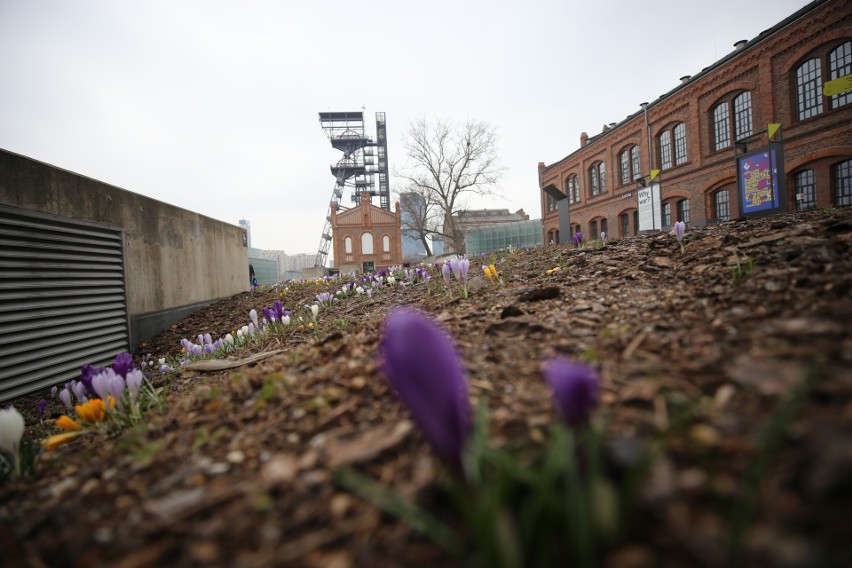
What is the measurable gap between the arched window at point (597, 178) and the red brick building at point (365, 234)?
2365 cm

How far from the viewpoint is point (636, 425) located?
1038mm

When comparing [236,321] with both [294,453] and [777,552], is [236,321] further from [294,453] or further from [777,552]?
[777,552]

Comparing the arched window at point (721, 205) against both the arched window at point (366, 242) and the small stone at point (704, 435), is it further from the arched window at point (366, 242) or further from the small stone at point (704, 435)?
the arched window at point (366, 242)

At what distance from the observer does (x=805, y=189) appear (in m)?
16.8

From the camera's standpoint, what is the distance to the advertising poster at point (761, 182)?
310 inches

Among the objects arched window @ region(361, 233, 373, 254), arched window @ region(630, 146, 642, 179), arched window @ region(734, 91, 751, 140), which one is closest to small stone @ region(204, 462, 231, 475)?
arched window @ region(734, 91, 751, 140)

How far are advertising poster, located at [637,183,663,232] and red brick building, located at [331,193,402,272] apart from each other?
34683 millimetres

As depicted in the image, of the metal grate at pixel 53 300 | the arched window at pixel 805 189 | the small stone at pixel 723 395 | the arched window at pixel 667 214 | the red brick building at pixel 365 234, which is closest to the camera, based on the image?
the small stone at pixel 723 395

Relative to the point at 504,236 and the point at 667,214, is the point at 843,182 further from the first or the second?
the point at 504,236

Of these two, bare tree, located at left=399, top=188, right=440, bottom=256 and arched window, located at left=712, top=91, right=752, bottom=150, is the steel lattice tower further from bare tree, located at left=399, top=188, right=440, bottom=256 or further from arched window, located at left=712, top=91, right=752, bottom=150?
arched window, located at left=712, top=91, right=752, bottom=150

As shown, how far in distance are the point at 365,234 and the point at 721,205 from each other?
1432 inches

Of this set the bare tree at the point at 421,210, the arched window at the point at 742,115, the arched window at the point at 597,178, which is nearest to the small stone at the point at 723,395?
the arched window at the point at 742,115

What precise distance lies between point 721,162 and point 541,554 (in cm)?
2618

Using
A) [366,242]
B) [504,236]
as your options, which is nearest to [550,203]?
[504,236]
